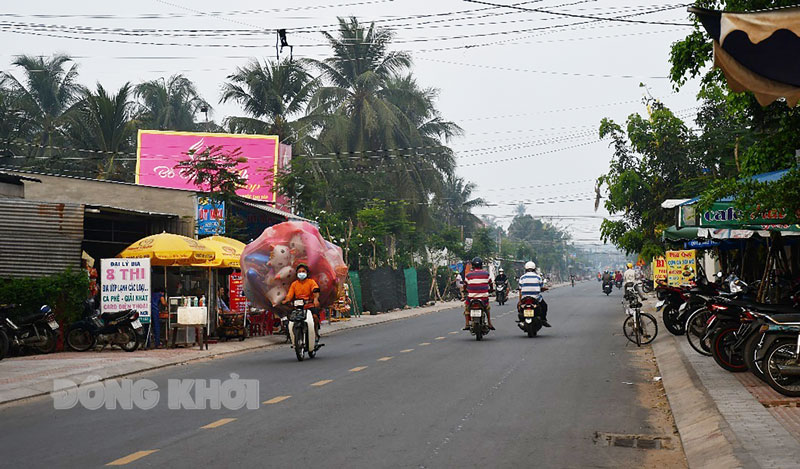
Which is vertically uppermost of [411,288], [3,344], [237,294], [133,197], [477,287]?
[133,197]

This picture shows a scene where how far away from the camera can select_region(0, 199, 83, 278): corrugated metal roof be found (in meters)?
20.4

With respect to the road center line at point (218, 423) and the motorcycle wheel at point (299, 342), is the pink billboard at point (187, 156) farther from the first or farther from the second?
the road center line at point (218, 423)

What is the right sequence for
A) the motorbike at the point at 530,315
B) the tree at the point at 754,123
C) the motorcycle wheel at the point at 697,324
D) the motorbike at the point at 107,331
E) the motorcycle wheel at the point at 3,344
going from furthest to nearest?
1. the motorbike at the point at 530,315
2. the motorbike at the point at 107,331
3. the motorcycle wheel at the point at 3,344
4. the motorcycle wheel at the point at 697,324
5. the tree at the point at 754,123

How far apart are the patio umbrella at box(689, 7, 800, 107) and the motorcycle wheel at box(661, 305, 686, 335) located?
1482 cm

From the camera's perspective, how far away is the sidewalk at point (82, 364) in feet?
46.0

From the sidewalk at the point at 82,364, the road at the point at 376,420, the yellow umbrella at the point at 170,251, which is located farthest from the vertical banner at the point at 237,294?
the road at the point at 376,420

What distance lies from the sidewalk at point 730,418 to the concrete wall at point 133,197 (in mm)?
17402

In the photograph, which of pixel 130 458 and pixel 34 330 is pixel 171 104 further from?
pixel 130 458

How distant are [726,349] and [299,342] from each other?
8001 mm

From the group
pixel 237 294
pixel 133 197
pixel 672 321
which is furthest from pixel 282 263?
pixel 672 321

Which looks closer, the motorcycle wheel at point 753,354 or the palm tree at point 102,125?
the motorcycle wheel at point 753,354

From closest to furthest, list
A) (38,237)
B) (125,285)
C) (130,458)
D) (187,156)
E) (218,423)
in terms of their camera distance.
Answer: (130,458) < (218,423) < (38,237) < (125,285) < (187,156)

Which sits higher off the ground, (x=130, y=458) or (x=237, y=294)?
(x=237, y=294)

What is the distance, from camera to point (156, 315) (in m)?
21.9
